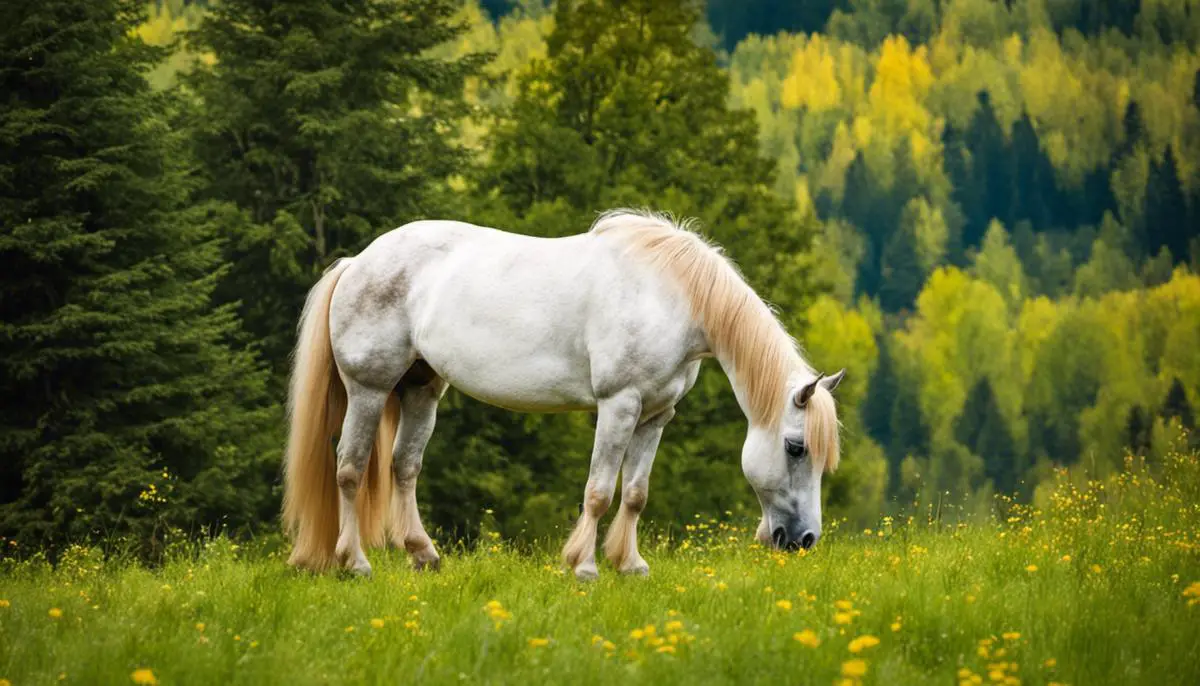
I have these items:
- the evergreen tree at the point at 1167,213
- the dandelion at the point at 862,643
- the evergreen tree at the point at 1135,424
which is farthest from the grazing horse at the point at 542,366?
the evergreen tree at the point at 1167,213

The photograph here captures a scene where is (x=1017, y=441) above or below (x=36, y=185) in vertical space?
below

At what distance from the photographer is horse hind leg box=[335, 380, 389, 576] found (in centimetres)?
785

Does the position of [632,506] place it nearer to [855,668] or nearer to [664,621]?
[664,621]

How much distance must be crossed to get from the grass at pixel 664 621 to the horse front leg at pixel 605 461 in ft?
1.31

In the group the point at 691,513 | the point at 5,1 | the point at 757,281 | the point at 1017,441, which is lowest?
the point at 1017,441

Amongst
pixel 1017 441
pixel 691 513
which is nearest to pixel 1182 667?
pixel 691 513

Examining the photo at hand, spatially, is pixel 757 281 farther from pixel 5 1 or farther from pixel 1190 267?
pixel 1190 267

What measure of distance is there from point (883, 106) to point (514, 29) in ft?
135

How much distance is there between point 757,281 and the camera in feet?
78.8

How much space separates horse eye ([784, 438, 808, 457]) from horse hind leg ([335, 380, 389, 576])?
267cm

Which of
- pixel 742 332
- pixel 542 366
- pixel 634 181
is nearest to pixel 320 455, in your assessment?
pixel 542 366

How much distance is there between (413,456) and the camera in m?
8.23

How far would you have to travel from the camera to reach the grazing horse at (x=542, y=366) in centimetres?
721

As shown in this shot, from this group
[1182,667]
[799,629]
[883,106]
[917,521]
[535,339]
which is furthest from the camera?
[883,106]
